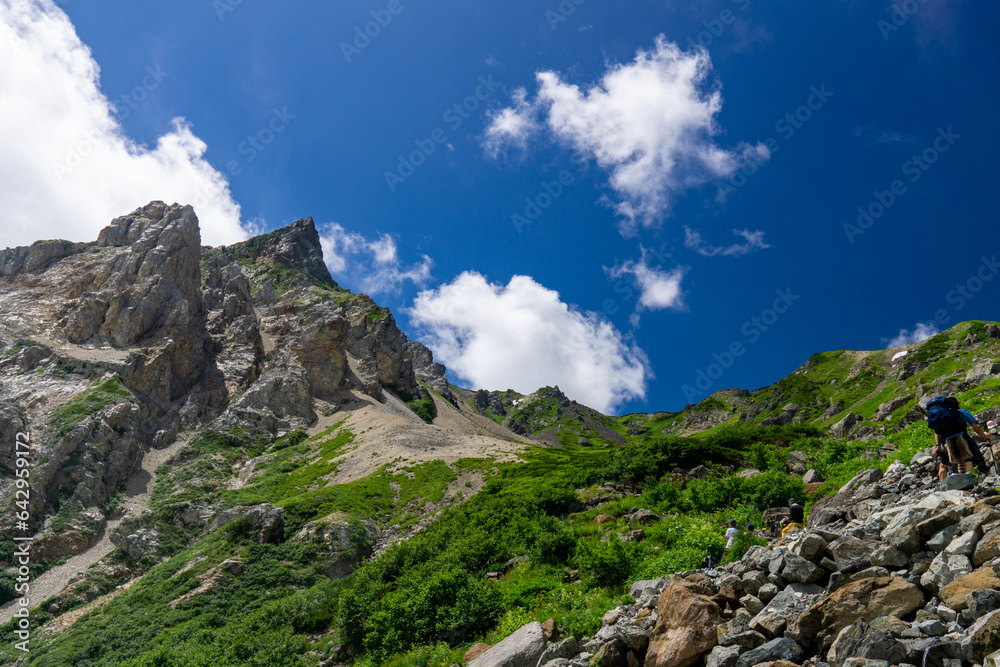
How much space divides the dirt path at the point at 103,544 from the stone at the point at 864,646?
81104 millimetres

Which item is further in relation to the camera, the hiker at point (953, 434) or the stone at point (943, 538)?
the hiker at point (953, 434)

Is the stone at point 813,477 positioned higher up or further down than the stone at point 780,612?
higher up

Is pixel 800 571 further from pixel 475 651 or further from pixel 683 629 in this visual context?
pixel 475 651

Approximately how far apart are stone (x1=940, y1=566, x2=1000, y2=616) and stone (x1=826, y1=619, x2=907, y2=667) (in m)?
1.14

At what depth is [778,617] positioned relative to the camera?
846 centimetres

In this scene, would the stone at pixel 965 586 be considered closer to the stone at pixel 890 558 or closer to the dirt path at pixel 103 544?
the stone at pixel 890 558

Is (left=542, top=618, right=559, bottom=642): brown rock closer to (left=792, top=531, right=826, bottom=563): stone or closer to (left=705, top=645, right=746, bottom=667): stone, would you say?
(left=705, top=645, right=746, bottom=667): stone

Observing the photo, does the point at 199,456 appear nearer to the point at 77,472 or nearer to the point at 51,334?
the point at 77,472

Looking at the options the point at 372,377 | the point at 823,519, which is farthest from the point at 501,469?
the point at 372,377

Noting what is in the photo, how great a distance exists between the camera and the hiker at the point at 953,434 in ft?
38.1

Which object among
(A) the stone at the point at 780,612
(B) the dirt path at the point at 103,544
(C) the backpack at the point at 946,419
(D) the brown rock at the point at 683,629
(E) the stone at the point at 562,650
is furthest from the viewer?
(B) the dirt path at the point at 103,544

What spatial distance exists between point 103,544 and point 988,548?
103 meters

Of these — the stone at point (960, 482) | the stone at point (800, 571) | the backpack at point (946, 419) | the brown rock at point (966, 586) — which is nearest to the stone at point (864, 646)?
the brown rock at point (966, 586)

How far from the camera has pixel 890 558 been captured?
8.63 meters
